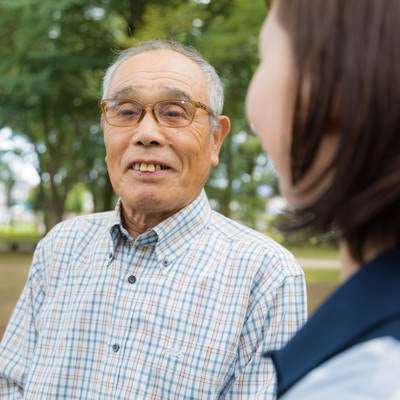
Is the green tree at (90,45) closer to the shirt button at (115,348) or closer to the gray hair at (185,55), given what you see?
the gray hair at (185,55)

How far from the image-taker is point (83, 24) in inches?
344

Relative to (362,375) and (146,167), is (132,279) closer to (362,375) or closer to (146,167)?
(146,167)

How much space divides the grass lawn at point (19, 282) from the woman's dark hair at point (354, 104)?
7933mm

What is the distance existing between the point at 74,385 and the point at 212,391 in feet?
1.50

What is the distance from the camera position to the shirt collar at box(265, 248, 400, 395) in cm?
69

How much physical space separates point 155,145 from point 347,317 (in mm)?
1420

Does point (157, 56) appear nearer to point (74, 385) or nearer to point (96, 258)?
point (96, 258)

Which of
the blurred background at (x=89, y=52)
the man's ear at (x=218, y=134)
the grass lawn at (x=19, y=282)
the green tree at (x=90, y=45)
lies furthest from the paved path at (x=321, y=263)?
the man's ear at (x=218, y=134)

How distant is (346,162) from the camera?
743 mm

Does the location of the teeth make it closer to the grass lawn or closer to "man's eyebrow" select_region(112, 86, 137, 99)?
"man's eyebrow" select_region(112, 86, 137, 99)

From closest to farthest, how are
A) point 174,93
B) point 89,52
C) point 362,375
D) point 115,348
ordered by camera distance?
point 362,375 → point 115,348 → point 174,93 → point 89,52

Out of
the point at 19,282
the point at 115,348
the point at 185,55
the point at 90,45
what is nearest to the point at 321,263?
the point at 19,282

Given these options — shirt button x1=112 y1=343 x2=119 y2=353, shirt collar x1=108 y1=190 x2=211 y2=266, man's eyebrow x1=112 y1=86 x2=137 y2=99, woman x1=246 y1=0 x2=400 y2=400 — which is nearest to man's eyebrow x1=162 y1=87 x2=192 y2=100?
man's eyebrow x1=112 y1=86 x2=137 y2=99

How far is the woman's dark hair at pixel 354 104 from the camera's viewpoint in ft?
2.30
